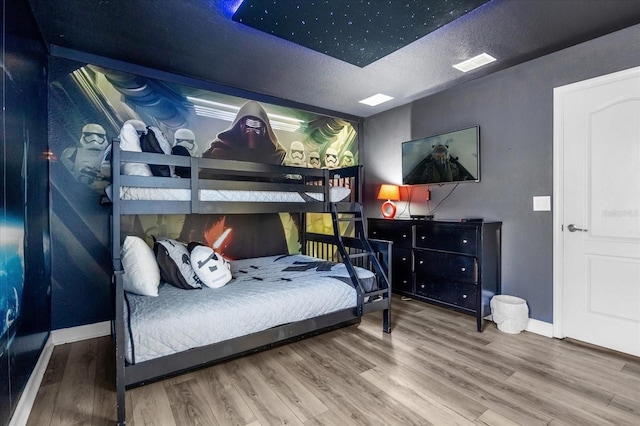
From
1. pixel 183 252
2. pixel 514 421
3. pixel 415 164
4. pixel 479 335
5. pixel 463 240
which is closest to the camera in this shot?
pixel 514 421

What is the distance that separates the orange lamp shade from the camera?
388cm

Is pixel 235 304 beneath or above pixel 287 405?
above

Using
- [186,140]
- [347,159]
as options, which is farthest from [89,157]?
[347,159]

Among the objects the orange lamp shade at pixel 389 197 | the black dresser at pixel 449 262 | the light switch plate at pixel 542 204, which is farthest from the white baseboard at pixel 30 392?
the light switch plate at pixel 542 204

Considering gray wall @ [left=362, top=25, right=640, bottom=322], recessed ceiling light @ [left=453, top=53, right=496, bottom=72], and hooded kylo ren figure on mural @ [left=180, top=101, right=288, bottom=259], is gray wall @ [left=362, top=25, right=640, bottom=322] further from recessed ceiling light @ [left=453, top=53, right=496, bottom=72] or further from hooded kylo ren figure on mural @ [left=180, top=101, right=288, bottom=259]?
hooded kylo ren figure on mural @ [left=180, top=101, right=288, bottom=259]

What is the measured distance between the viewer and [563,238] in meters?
2.58

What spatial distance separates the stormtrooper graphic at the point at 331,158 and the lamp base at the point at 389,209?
93cm

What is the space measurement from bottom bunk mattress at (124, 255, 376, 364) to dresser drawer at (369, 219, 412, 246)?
92cm

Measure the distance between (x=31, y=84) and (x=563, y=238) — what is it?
13.9 feet

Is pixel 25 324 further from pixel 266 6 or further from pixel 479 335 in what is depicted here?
pixel 479 335

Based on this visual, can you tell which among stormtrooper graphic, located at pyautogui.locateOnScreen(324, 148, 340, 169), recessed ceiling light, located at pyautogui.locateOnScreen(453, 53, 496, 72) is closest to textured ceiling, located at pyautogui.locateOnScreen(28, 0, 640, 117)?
recessed ceiling light, located at pyautogui.locateOnScreen(453, 53, 496, 72)

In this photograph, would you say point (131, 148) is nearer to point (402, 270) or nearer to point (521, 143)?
point (402, 270)

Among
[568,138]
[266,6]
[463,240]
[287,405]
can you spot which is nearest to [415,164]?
[463,240]

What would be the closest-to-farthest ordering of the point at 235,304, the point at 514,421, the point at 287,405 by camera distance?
1. the point at 514,421
2. the point at 287,405
3. the point at 235,304
